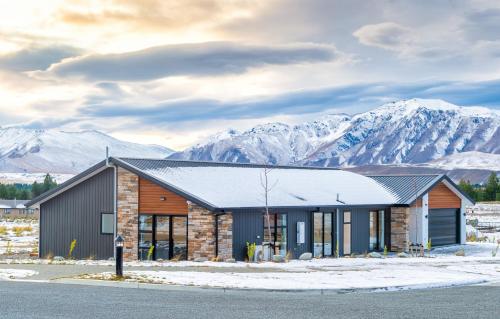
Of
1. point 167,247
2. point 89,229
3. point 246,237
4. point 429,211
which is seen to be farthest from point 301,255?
point 429,211

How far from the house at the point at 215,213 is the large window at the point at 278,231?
0.04 meters

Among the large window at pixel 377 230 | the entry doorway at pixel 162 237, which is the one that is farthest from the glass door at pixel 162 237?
the large window at pixel 377 230

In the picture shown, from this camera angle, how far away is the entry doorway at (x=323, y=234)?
34.2m

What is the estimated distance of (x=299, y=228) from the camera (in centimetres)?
3312

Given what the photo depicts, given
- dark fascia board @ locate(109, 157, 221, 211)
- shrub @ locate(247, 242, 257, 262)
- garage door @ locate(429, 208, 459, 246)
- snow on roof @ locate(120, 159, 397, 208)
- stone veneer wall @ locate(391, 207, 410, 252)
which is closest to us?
dark fascia board @ locate(109, 157, 221, 211)

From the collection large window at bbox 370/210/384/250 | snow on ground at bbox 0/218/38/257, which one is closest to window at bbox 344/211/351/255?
large window at bbox 370/210/384/250

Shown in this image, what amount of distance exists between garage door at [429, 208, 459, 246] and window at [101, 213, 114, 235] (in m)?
16.5

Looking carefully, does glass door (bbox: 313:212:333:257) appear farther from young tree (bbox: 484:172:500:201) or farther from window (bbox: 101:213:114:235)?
young tree (bbox: 484:172:500:201)

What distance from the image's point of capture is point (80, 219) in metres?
33.9

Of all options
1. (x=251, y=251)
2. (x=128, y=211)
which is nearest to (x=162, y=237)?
(x=128, y=211)

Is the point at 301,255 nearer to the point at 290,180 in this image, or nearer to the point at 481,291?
the point at 290,180

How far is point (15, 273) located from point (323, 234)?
15.4 meters

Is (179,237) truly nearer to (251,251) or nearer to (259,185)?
(251,251)

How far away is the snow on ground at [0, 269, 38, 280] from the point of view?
2155 cm
